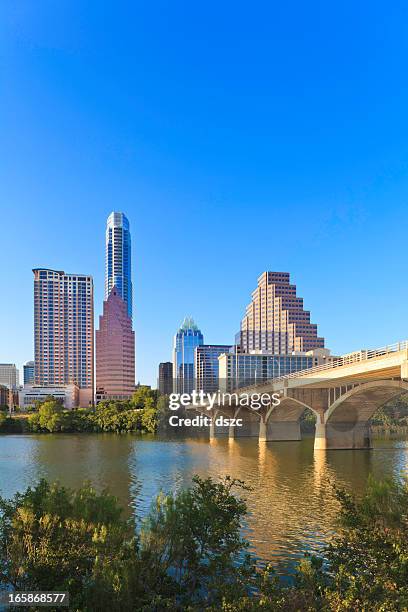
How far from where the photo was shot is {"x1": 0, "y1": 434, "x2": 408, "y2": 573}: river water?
27391 millimetres

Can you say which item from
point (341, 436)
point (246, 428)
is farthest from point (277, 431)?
point (341, 436)

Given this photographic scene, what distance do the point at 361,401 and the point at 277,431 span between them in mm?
31540

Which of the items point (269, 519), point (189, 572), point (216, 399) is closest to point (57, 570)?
point (189, 572)

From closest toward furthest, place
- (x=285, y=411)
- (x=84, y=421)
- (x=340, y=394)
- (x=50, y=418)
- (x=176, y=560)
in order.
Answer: (x=176, y=560) → (x=340, y=394) → (x=285, y=411) → (x=50, y=418) → (x=84, y=421)

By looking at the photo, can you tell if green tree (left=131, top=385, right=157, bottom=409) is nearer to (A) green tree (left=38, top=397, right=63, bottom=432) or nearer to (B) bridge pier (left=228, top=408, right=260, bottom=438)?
(A) green tree (left=38, top=397, right=63, bottom=432)

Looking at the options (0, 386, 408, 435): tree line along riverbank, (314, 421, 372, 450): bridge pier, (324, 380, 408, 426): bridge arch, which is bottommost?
(0, 386, 408, 435): tree line along riverbank

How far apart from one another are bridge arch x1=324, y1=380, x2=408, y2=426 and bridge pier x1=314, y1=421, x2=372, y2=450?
67cm

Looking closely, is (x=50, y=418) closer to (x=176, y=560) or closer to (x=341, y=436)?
(x=341, y=436)

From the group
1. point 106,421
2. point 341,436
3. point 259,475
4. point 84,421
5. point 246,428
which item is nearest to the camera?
point 259,475

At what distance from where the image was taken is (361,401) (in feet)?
234

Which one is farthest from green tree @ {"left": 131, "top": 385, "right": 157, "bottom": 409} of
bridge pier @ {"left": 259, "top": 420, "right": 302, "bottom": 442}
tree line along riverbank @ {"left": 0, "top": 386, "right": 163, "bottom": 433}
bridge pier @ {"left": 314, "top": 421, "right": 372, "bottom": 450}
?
bridge pier @ {"left": 314, "top": 421, "right": 372, "bottom": 450}

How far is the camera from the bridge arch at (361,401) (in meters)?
62.4

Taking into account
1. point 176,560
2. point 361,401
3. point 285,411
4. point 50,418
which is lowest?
point 50,418

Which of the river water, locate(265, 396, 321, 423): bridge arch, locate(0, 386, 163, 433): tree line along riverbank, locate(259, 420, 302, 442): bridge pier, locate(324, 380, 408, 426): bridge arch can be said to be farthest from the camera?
locate(0, 386, 163, 433): tree line along riverbank
